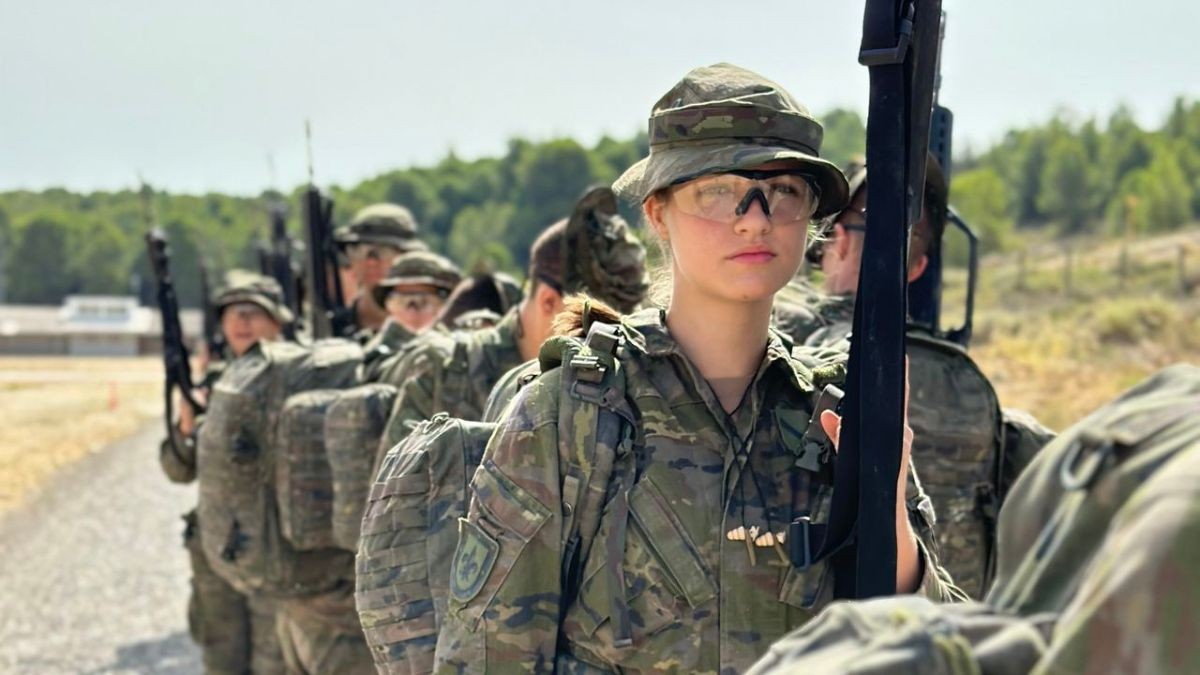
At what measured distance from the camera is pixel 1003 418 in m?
4.29

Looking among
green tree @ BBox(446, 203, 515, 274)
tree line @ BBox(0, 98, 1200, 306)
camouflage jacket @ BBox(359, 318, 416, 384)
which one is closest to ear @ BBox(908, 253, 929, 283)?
camouflage jacket @ BBox(359, 318, 416, 384)

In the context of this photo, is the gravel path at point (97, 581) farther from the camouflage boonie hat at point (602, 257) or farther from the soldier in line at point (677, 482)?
the soldier in line at point (677, 482)

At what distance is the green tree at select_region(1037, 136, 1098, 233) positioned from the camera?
7344 centimetres

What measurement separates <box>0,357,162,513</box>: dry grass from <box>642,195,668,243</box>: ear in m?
14.9

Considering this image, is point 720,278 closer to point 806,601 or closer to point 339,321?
point 806,601

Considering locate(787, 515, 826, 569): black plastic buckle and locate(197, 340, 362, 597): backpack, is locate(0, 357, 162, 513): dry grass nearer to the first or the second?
locate(197, 340, 362, 597): backpack

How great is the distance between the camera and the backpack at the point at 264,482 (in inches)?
263

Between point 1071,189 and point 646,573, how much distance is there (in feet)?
248

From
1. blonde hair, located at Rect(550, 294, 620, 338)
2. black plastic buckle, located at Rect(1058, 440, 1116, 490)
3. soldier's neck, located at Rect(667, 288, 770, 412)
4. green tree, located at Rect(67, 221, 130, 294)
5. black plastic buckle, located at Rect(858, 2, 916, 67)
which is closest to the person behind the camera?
black plastic buckle, located at Rect(1058, 440, 1116, 490)

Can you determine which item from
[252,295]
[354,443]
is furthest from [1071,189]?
[354,443]

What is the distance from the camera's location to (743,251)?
2.73m

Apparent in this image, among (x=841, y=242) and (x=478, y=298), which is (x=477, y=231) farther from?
(x=841, y=242)

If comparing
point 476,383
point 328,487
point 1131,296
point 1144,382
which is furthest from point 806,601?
point 1131,296

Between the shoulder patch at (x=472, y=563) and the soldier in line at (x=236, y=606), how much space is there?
5296mm
